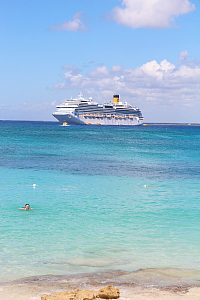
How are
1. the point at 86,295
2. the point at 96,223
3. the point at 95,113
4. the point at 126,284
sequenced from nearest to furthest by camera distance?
1. the point at 86,295
2. the point at 126,284
3. the point at 96,223
4. the point at 95,113

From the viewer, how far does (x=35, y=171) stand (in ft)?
94.2

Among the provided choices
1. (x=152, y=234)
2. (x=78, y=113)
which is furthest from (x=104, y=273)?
(x=78, y=113)

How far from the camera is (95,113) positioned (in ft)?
561

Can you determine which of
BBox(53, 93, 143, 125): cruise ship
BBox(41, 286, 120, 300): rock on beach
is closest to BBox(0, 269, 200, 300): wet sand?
BBox(41, 286, 120, 300): rock on beach

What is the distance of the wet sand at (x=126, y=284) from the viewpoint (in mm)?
8359

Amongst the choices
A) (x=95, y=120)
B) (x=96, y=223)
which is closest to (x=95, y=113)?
(x=95, y=120)

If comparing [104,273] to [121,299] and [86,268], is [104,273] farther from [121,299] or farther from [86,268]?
[121,299]

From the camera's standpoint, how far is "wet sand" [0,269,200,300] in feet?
27.4

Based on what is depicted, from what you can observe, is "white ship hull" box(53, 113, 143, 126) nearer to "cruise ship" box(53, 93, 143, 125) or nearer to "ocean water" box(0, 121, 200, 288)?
"cruise ship" box(53, 93, 143, 125)

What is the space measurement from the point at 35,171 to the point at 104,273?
19.5 meters

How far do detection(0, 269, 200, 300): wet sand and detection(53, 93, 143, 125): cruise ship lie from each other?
15210 cm

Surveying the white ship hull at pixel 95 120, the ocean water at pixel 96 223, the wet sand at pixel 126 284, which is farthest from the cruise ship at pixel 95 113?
the wet sand at pixel 126 284

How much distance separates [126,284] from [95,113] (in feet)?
535

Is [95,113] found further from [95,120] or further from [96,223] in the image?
[96,223]
